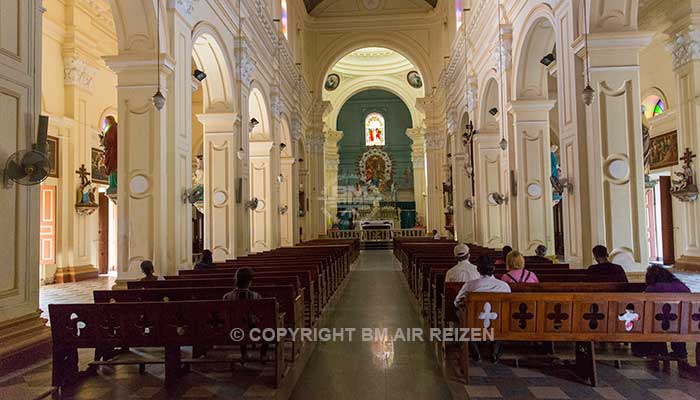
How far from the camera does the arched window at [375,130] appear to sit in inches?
1420

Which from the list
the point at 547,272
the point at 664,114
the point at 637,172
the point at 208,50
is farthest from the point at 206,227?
the point at 664,114

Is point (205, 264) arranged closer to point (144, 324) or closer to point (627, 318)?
point (144, 324)

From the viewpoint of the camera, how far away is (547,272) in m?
6.81

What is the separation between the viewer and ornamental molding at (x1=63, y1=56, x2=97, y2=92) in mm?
13242

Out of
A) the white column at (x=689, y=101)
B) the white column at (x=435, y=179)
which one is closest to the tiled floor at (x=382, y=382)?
the white column at (x=689, y=101)

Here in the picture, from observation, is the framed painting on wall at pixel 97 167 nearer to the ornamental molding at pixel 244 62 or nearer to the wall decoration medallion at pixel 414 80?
the ornamental molding at pixel 244 62

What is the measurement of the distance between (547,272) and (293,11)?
1780cm

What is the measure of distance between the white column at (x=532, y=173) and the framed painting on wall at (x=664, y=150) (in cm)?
483

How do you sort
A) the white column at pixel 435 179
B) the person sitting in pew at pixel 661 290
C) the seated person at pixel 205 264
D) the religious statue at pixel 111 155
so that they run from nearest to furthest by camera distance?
1. the person sitting in pew at pixel 661 290
2. the seated person at pixel 205 264
3. the religious statue at pixel 111 155
4. the white column at pixel 435 179

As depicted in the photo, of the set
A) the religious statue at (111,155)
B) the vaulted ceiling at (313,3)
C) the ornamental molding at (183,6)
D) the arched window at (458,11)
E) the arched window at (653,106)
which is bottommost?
the religious statue at (111,155)

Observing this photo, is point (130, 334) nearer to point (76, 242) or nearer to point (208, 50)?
point (208, 50)

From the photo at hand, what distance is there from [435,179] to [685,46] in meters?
14.5

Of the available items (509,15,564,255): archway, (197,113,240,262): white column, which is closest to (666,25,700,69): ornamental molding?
(509,15,564,255): archway

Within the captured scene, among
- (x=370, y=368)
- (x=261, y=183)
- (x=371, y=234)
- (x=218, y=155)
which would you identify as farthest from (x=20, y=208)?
(x=371, y=234)
